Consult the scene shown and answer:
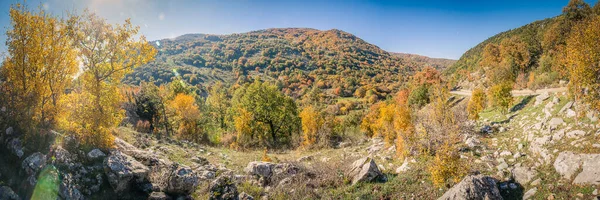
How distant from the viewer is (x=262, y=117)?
33.6 meters

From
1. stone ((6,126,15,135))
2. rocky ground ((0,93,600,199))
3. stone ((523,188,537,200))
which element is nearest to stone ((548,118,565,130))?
rocky ground ((0,93,600,199))

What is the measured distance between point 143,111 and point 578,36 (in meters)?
45.6

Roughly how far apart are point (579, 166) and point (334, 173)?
407 inches

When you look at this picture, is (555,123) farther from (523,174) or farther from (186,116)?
(186,116)

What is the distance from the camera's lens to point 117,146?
500 inches

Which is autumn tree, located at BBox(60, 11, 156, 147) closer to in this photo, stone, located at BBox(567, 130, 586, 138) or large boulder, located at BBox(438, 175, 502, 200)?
large boulder, located at BBox(438, 175, 502, 200)

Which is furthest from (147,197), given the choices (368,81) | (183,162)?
(368,81)

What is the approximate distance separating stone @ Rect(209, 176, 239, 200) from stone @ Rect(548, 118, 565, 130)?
56.8ft

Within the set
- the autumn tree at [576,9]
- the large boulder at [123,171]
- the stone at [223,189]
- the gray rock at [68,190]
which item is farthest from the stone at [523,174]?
the autumn tree at [576,9]

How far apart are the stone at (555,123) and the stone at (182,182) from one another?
19182 mm

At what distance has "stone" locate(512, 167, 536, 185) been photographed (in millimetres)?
10670

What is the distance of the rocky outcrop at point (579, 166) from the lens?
874 cm

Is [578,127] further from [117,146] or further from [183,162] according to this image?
[117,146]

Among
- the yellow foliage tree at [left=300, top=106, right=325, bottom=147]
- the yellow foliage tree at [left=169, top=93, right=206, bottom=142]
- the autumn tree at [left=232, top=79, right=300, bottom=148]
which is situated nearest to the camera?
the autumn tree at [left=232, top=79, right=300, bottom=148]
